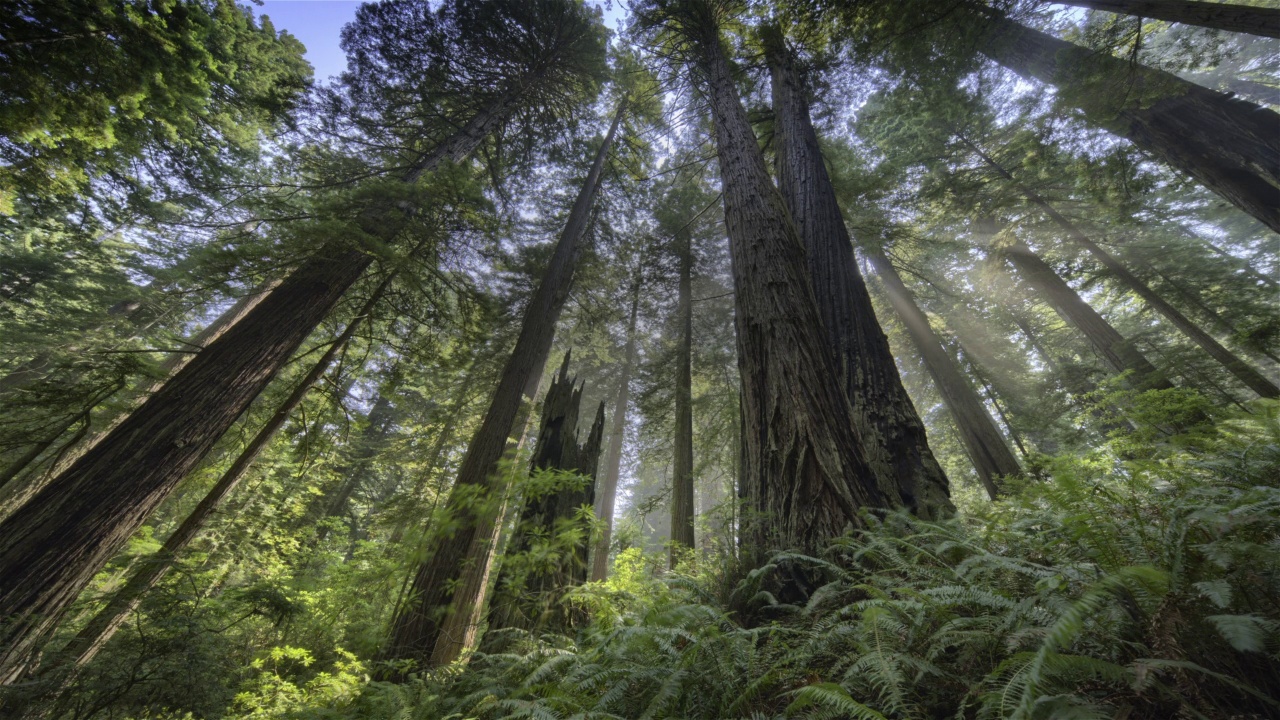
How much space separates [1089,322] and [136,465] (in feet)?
55.5

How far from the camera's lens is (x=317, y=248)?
5.08 meters

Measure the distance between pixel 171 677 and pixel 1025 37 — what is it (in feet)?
42.9

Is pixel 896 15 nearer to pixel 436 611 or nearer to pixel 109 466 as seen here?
pixel 436 611

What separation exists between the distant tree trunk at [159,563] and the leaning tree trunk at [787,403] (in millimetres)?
4601

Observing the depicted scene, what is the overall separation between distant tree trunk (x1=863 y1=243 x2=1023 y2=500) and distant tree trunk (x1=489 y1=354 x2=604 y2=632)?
6.65m

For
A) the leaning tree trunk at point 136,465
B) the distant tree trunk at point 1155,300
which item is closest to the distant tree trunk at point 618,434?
the leaning tree trunk at point 136,465

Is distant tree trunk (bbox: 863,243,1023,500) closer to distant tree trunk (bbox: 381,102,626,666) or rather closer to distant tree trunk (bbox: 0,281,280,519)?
distant tree trunk (bbox: 381,102,626,666)

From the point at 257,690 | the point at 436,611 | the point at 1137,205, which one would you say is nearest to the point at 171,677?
the point at 436,611

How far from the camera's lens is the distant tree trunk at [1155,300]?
8.34m

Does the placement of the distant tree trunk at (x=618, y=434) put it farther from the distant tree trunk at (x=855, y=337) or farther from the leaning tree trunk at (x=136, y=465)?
the leaning tree trunk at (x=136, y=465)

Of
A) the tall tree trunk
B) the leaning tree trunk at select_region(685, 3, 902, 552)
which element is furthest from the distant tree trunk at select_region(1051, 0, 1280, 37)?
the leaning tree trunk at select_region(685, 3, 902, 552)

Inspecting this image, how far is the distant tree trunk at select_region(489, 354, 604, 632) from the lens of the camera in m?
3.24

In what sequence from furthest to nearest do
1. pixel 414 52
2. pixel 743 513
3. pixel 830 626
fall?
pixel 414 52 → pixel 743 513 → pixel 830 626

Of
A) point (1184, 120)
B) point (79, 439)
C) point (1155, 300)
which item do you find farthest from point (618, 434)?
point (1155, 300)
